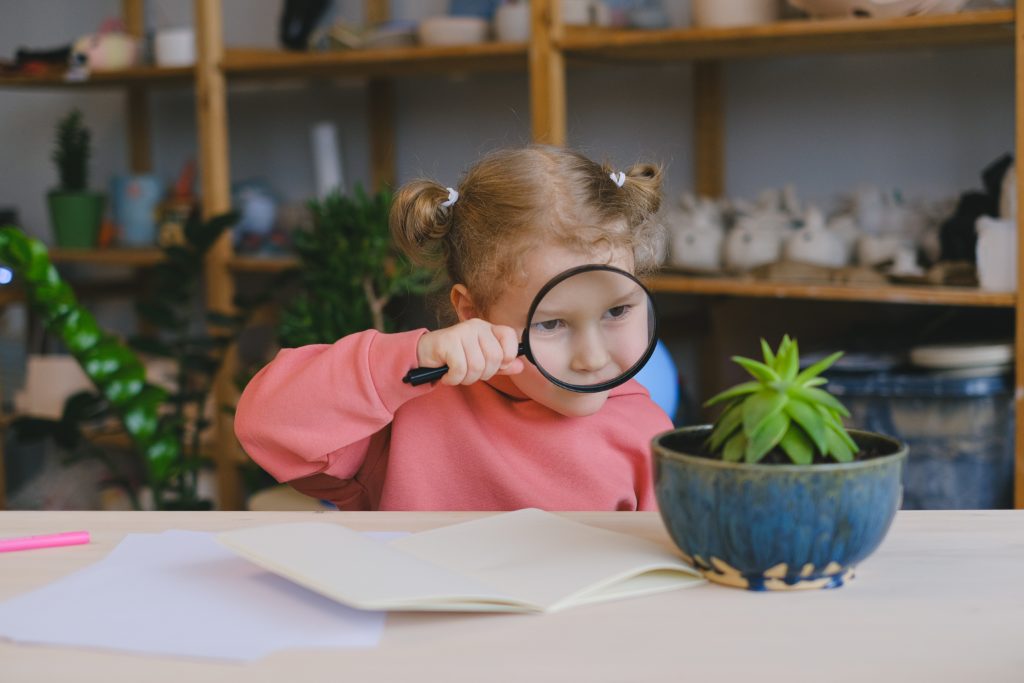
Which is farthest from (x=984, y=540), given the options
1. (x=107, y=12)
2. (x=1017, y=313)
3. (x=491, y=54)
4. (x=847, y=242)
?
(x=107, y=12)

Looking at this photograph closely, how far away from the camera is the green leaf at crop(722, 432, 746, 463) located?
71cm

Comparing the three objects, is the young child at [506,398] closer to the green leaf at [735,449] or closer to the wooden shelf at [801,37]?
the green leaf at [735,449]

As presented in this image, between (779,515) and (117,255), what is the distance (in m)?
2.99

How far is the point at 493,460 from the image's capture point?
132cm

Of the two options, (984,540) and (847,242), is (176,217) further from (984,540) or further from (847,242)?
(984,540)

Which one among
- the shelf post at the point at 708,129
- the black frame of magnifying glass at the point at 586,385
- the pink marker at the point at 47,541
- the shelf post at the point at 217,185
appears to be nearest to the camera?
the pink marker at the point at 47,541

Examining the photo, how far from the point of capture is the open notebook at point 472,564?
685mm

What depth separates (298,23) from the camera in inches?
119

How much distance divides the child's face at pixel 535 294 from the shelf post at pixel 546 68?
1.36 metres

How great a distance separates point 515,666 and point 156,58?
303 cm

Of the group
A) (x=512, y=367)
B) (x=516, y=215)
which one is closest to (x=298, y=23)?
(x=516, y=215)

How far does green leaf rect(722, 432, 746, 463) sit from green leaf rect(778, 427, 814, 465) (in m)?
0.02

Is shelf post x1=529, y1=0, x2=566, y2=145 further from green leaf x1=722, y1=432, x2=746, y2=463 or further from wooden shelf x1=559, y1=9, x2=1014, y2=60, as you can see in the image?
green leaf x1=722, y1=432, x2=746, y2=463

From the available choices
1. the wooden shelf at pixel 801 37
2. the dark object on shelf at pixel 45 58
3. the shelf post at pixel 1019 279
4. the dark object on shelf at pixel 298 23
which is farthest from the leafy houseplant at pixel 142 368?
the shelf post at pixel 1019 279
